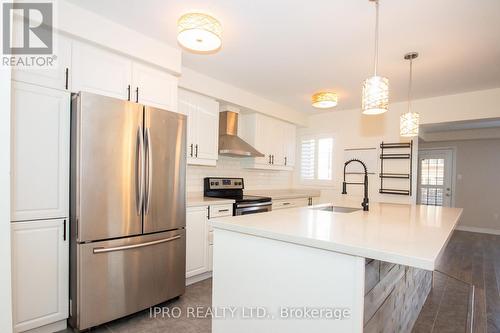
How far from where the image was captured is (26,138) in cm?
179

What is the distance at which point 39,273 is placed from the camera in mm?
1858

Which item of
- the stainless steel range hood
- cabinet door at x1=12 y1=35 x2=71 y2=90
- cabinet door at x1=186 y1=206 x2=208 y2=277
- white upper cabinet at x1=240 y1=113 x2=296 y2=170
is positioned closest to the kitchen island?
cabinet door at x1=186 y1=206 x2=208 y2=277

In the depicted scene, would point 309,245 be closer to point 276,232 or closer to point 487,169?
point 276,232

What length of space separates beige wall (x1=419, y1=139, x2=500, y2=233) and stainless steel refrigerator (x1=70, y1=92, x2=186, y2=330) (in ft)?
23.0

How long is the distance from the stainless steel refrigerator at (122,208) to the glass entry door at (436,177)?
22.2ft

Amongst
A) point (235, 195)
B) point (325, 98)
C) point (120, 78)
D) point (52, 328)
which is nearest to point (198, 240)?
point (235, 195)

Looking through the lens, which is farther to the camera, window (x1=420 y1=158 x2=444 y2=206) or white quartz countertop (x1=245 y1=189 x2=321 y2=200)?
window (x1=420 y1=158 x2=444 y2=206)

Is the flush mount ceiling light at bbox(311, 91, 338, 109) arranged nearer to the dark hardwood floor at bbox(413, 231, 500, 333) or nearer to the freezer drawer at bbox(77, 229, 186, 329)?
the freezer drawer at bbox(77, 229, 186, 329)

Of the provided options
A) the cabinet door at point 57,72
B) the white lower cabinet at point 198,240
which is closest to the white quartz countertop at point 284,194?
the white lower cabinet at point 198,240

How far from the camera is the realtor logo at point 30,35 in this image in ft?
5.56

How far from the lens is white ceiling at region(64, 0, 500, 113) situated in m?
1.93

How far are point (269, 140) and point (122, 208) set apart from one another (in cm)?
285

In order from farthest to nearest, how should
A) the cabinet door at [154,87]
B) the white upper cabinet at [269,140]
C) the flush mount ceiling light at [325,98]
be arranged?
the white upper cabinet at [269,140] → the flush mount ceiling light at [325,98] → the cabinet door at [154,87]

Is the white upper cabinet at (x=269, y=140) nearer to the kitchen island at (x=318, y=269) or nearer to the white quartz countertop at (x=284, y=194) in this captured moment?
the white quartz countertop at (x=284, y=194)
